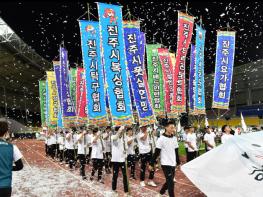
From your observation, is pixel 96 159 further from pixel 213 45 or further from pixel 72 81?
pixel 213 45

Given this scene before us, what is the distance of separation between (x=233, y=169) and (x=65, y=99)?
36.2 ft

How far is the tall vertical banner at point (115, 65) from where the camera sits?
8.40 meters

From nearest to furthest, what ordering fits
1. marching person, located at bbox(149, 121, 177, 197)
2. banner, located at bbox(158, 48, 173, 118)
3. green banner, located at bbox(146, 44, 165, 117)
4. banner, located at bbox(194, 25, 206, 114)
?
marching person, located at bbox(149, 121, 177, 197)
banner, located at bbox(194, 25, 206, 114)
green banner, located at bbox(146, 44, 165, 117)
banner, located at bbox(158, 48, 173, 118)

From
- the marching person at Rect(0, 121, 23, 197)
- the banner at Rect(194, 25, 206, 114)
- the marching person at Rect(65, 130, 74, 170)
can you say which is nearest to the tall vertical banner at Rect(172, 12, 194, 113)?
the banner at Rect(194, 25, 206, 114)

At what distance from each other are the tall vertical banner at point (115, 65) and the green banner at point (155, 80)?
5.53 meters

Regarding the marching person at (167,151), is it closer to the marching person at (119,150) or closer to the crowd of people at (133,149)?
the crowd of people at (133,149)

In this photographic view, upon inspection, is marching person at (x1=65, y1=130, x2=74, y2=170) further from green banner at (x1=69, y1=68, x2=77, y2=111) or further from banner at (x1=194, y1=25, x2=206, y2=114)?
banner at (x1=194, y1=25, x2=206, y2=114)

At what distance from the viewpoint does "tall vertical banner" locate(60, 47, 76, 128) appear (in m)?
14.6

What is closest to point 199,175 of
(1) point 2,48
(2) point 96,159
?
(2) point 96,159

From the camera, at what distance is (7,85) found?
4875 centimetres

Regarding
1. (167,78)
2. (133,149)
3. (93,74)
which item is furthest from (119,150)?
(167,78)

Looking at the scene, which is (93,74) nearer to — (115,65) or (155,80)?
(115,65)

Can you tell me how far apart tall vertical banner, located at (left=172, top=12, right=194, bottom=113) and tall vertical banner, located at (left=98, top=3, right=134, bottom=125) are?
4107 millimetres

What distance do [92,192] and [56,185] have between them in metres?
1.74
